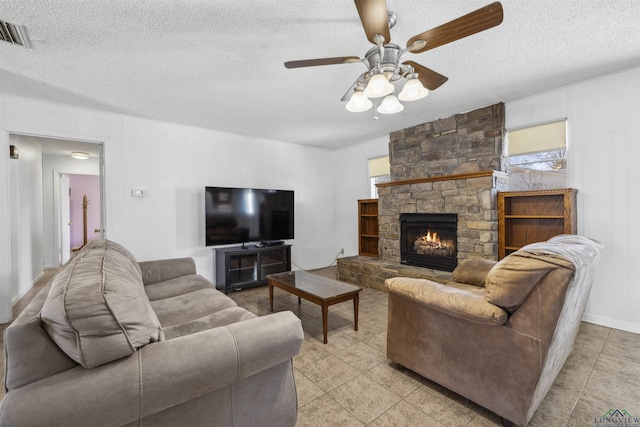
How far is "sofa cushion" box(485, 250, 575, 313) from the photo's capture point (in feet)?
4.26

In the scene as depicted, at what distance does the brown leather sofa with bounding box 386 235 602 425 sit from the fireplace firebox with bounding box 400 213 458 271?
1.94m

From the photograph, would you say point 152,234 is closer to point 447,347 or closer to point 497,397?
point 447,347

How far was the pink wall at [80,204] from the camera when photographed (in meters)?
7.38

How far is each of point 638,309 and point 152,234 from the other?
18.0 feet

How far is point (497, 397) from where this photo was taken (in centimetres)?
149

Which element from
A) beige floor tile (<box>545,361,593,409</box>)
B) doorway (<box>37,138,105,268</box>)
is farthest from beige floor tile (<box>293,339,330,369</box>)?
doorway (<box>37,138,105,268</box>)

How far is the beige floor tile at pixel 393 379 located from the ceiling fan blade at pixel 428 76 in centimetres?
212

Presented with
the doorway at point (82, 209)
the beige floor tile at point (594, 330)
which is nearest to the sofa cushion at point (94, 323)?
the beige floor tile at point (594, 330)

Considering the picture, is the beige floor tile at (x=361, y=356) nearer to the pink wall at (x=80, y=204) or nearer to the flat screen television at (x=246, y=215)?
the flat screen television at (x=246, y=215)

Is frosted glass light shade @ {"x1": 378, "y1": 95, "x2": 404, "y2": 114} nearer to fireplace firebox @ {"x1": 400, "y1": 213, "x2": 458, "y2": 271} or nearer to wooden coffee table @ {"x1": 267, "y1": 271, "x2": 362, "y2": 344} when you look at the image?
wooden coffee table @ {"x1": 267, "y1": 271, "x2": 362, "y2": 344}

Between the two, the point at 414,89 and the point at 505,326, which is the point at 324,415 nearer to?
the point at 505,326

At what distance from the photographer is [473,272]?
2.54 m

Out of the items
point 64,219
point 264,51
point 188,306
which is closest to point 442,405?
point 188,306

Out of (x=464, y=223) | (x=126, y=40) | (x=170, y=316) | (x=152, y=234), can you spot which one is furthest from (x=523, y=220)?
(x=152, y=234)
